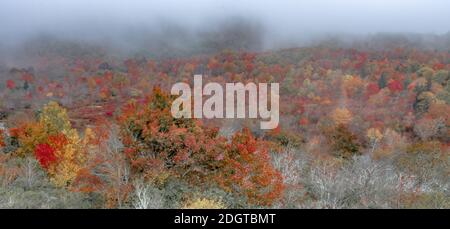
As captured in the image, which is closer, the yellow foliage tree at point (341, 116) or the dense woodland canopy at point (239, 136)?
the dense woodland canopy at point (239, 136)

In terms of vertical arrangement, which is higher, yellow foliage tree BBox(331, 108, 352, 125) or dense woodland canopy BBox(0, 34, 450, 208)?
dense woodland canopy BBox(0, 34, 450, 208)

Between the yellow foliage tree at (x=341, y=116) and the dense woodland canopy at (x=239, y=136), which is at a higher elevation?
the dense woodland canopy at (x=239, y=136)

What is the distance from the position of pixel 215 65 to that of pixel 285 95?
114ft

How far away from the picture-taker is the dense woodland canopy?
22.5 m

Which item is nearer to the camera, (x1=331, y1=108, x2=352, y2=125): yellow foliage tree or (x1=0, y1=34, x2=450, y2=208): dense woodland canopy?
(x1=0, y1=34, x2=450, y2=208): dense woodland canopy

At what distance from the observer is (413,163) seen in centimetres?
3344

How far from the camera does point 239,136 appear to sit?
28.1m

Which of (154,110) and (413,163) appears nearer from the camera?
(154,110)

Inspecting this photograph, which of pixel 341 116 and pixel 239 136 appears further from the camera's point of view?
pixel 341 116

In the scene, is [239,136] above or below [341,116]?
above

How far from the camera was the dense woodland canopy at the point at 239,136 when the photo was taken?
885 inches

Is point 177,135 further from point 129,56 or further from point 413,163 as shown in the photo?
point 129,56
